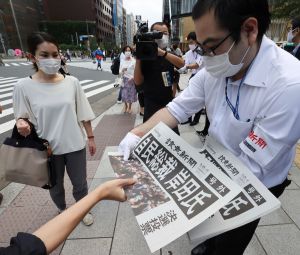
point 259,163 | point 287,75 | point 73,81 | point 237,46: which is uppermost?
point 237,46

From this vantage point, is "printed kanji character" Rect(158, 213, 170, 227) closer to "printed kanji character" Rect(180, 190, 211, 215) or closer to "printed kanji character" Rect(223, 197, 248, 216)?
"printed kanji character" Rect(180, 190, 211, 215)

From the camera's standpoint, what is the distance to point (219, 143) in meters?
1.18

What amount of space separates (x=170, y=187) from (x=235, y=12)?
78 cm

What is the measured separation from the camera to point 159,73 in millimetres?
2820

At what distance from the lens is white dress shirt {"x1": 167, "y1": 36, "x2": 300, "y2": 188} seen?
0.95 metres

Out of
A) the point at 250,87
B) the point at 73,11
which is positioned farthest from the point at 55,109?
the point at 73,11

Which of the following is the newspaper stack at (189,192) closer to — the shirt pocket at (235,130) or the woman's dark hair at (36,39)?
the shirt pocket at (235,130)

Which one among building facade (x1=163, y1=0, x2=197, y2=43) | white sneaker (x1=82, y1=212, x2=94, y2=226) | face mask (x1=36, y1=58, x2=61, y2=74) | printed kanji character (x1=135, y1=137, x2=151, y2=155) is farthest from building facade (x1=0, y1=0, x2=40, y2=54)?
printed kanji character (x1=135, y1=137, x2=151, y2=155)

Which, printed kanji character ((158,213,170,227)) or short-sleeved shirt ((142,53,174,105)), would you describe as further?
short-sleeved shirt ((142,53,174,105))

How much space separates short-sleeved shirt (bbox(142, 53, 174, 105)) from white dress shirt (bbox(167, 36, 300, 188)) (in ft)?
5.19

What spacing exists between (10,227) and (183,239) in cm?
161

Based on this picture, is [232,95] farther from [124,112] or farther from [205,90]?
[124,112]

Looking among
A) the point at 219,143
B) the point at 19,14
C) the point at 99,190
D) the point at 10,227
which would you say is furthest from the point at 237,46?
the point at 19,14

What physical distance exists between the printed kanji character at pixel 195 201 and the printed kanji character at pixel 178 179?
99 millimetres
